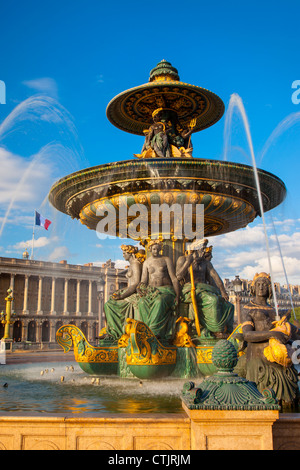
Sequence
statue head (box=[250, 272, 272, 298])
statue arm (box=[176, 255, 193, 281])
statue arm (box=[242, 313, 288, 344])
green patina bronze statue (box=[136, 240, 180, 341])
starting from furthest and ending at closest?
statue arm (box=[176, 255, 193, 281]), green patina bronze statue (box=[136, 240, 180, 341]), statue head (box=[250, 272, 272, 298]), statue arm (box=[242, 313, 288, 344])

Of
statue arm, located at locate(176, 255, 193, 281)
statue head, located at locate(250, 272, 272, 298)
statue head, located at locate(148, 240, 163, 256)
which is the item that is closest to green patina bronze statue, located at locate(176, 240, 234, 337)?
statue arm, located at locate(176, 255, 193, 281)

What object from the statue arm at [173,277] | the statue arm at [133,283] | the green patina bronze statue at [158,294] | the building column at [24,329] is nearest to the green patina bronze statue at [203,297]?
the statue arm at [173,277]

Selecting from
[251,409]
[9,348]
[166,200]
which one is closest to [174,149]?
[166,200]

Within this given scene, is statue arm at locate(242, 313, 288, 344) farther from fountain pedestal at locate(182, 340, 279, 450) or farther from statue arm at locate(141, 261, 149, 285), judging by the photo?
statue arm at locate(141, 261, 149, 285)

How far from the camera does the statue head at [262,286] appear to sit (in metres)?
5.82

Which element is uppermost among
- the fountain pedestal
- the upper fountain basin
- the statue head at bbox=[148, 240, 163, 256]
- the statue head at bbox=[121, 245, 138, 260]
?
the upper fountain basin

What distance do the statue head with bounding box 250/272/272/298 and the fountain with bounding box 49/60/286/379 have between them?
202cm

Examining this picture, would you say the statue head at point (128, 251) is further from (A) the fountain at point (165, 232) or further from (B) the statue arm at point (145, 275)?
(B) the statue arm at point (145, 275)

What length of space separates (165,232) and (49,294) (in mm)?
72643

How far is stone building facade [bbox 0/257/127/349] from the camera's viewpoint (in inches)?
2906

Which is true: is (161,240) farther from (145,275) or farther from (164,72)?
(164,72)

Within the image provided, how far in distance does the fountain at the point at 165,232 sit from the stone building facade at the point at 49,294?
61.7 m

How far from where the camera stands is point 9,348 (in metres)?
31.8

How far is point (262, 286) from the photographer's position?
583 centimetres
